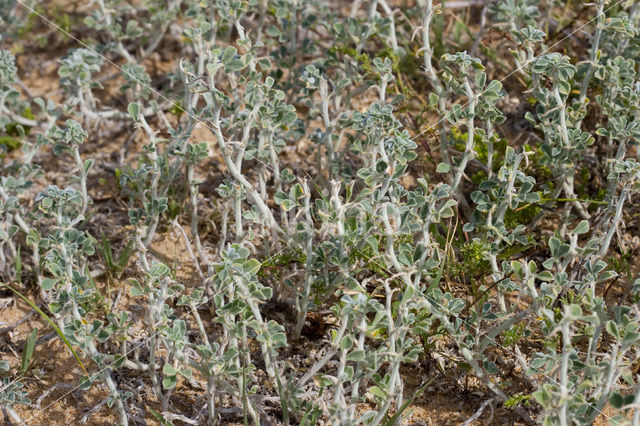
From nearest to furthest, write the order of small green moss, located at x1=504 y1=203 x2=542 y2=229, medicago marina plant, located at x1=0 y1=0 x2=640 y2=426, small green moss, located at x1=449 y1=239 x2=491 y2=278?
1. medicago marina plant, located at x1=0 y1=0 x2=640 y2=426
2. small green moss, located at x1=449 y1=239 x2=491 y2=278
3. small green moss, located at x1=504 y1=203 x2=542 y2=229

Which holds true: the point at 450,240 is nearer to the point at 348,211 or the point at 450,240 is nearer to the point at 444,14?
the point at 348,211

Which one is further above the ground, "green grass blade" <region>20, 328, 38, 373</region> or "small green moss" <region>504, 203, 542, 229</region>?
"small green moss" <region>504, 203, 542, 229</region>

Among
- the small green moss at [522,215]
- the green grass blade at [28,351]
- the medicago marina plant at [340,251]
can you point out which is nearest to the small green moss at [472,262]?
the medicago marina plant at [340,251]

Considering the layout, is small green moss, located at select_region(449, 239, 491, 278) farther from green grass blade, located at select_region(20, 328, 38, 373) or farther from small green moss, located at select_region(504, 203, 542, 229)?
green grass blade, located at select_region(20, 328, 38, 373)

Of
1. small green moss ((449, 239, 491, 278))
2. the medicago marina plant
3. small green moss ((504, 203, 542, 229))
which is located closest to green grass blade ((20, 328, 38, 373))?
the medicago marina plant

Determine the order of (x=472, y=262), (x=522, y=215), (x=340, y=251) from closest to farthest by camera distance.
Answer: (x=340, y=251) < (x=472, y=262) < (x=522, y=215)

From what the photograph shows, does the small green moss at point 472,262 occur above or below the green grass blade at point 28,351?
above

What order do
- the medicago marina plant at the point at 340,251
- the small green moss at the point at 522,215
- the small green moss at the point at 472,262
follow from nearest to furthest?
the medicago marina plant at the point at 340,251, the small green moss at the point at 472,262, the small green moss at the point at 522,215

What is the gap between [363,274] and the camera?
3.29 meters

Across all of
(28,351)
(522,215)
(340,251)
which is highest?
(340,251)

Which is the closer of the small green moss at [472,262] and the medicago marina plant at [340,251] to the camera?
the medicago marina plant at [340,251]

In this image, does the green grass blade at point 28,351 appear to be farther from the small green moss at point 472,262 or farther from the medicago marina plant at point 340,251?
the small green moss at point 472,262

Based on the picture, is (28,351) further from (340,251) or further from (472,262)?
(472,262)

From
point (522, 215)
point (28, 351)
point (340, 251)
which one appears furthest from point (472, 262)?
point (28, 351)
